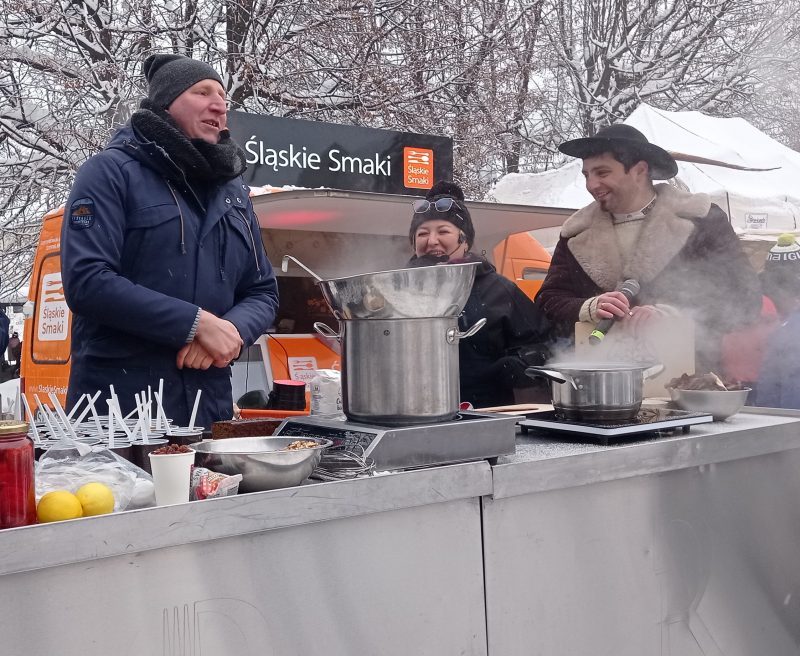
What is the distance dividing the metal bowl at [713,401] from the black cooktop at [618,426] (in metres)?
0.05

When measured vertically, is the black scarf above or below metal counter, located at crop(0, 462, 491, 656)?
above

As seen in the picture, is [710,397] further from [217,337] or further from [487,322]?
[487,322]

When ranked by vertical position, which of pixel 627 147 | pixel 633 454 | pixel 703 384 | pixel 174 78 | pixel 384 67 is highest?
pixel 384 67

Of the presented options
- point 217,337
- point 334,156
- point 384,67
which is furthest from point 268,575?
point 384,67

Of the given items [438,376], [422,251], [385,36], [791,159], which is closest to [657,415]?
[438,376]

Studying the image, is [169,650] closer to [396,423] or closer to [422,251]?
[396,423]

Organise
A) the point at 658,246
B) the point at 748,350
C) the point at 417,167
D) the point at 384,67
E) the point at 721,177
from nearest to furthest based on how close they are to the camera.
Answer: the point at 658,246 < the point at 748,350 < the point at 417,167 < the point at 721,177 < the point at 384,67

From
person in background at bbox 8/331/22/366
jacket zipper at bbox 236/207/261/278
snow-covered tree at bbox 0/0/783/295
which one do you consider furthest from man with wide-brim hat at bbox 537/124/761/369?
person in background at bbox 8/331/22/366

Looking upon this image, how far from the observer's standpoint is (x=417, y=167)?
568cm

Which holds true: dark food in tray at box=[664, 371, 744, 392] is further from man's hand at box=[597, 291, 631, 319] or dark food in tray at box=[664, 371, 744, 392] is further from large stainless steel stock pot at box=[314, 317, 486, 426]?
large stainless steel stock pot at box=[314, 317, 486, 426]

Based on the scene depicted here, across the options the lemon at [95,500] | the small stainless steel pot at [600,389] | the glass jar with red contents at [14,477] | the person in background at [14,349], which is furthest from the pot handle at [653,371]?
the person in background at [14,349]

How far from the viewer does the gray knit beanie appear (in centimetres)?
259

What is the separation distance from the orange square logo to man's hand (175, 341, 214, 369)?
3445 millimetres

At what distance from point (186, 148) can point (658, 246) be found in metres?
1.77
